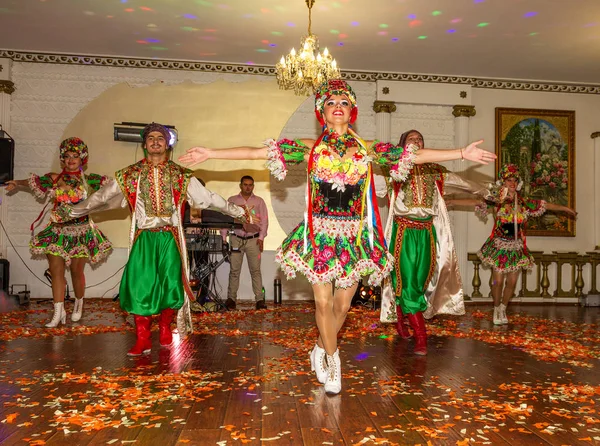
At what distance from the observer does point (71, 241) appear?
5.89 metres

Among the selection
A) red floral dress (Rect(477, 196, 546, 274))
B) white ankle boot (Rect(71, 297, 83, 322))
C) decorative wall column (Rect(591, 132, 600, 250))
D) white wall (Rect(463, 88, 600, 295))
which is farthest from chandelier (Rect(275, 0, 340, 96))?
decorative wall column (Rect(591, 132, 600, 250))

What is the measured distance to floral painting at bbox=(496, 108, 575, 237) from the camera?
9.54m

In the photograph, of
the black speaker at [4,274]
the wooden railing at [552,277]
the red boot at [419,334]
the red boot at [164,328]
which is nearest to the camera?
the red boot at [419,334]

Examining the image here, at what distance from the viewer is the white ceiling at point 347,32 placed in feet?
22.2

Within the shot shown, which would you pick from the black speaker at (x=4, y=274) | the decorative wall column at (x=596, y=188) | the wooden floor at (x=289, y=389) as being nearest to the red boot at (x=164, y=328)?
the wooden floor at (x=289, y=389)

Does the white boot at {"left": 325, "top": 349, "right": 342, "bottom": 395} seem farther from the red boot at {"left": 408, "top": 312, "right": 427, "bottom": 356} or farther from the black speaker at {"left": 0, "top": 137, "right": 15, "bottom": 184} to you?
the black speaker at {"left": 0, "top": 137, "right": 15, "bottom": 184}

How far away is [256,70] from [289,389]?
22.1ft

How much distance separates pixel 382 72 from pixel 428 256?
5.19m

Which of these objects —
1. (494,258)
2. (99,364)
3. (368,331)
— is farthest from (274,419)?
(494,258)

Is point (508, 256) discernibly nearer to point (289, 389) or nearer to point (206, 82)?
point (289, 389)

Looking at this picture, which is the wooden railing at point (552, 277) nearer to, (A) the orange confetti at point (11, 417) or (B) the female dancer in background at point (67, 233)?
(B) the female dancer in background at point (67, 233)

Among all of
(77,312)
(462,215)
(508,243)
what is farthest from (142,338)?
(462,215)

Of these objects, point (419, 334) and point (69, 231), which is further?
point (69, 231)

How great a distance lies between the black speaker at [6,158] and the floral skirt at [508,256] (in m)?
6.54
